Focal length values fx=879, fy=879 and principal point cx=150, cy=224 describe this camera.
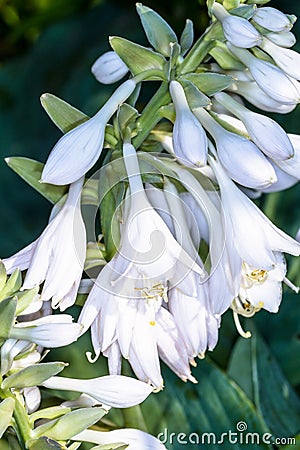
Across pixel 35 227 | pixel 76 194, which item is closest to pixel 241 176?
pixel 76 194

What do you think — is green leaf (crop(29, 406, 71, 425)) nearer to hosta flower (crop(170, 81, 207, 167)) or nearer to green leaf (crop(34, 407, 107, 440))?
green leaf (crop(34, 407, 107, 440))

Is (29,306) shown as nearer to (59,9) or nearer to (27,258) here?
(27,258)

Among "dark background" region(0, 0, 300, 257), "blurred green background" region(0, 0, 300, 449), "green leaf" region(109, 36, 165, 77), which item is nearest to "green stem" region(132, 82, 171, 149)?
"green leaf" region(109, 36, 165, 77)

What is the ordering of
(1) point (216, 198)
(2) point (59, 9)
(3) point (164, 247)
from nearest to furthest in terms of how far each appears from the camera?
(3) point (164, 247), (1) point (216, 198), (2) point (59, 9)

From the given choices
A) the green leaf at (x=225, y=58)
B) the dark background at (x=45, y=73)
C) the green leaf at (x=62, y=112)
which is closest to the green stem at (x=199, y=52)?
the green leaf at (x=225, y=58)

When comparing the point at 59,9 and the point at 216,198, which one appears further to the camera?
the point at 59,9

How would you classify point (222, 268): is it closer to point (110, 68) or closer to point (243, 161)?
point (243, 161)

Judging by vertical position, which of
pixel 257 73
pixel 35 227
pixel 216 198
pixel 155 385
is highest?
pixel 257 73

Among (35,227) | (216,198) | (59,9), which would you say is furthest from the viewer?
(59,9)
